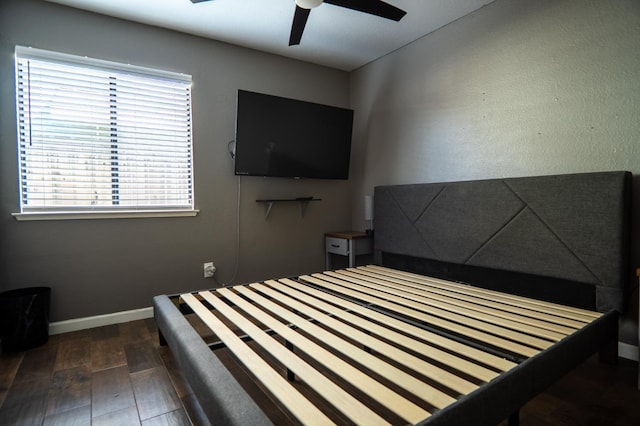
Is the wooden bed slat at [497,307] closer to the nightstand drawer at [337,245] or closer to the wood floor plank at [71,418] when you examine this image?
the nightstand drawer at [337,245]

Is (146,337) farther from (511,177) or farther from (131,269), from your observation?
(511,177)

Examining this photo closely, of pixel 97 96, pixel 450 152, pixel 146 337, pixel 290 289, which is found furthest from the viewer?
pixel 450 152

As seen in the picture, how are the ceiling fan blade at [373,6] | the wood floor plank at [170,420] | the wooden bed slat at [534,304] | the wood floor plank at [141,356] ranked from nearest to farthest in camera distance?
the wood floor plank at [170,420] < the wooden bed slat at [534,304] < the wood floor plank at [141,356] < the ceiling fan blade at [373,6]

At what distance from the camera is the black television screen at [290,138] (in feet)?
9.53

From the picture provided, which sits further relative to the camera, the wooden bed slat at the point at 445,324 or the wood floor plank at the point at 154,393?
the wood floor plank at the point at 154,393

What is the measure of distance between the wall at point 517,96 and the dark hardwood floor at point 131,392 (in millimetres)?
626

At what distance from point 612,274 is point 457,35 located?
2.06 metres

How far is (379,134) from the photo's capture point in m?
3.45

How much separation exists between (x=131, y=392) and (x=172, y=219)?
1520 mm

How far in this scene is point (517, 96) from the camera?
2.31m

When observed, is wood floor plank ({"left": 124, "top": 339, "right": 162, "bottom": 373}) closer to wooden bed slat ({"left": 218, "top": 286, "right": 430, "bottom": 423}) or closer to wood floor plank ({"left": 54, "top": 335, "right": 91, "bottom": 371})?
wood floor plank ({"left": 54, "top": 335, "right": 91, "bottom": 371})

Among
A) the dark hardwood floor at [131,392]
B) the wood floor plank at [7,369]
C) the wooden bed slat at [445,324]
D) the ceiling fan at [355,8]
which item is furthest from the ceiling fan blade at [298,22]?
the wood floor plank at [7,369]

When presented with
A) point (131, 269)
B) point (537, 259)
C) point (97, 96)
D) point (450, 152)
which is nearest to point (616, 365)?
point (537, 259)

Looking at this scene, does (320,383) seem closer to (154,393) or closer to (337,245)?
(154,393)
